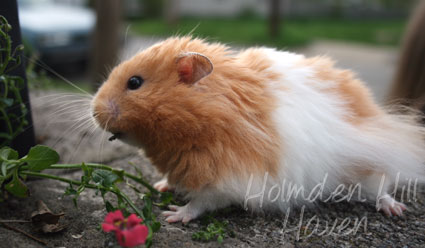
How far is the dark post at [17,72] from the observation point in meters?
1.95

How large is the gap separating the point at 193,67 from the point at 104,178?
2.09 feet

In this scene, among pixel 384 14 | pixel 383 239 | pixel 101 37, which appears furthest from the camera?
pixel 384 14

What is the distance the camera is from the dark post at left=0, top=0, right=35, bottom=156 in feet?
6.40

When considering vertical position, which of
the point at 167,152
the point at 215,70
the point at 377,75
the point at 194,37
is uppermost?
the point at 194,37

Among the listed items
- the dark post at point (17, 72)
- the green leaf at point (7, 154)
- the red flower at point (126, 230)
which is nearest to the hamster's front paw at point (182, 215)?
the red flower at point (126, 230)

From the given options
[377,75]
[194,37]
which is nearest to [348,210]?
[194,37]

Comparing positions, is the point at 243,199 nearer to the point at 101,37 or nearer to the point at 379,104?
the point at 379,104

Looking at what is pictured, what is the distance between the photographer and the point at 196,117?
5.93 ft

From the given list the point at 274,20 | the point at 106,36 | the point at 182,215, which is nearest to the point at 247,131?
the point at 182,215

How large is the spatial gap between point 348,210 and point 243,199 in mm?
597

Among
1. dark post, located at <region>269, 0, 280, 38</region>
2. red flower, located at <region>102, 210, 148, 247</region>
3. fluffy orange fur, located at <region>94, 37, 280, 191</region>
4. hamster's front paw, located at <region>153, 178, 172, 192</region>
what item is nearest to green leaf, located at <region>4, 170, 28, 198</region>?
fluffy orange fur, located at <region>94, 37, 280, 191</region>

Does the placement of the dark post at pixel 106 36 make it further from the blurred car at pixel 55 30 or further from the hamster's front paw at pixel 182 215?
the hamster's front paw at pixel 182 215

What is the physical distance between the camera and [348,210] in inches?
81.1

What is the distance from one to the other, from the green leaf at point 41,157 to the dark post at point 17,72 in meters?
0.47
